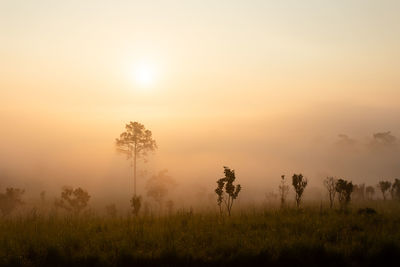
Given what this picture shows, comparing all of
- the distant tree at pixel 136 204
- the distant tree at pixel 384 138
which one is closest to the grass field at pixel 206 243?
the distant tree at pixel 136 204

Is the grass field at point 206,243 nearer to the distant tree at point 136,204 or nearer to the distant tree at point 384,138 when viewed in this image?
the distant tree at point 136,204

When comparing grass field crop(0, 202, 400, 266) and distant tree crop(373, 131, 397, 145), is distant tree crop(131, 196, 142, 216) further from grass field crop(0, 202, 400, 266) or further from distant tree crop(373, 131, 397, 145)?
distant tree crop(373, 131, 397, 145)

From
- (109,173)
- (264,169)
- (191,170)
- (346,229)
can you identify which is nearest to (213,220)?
(346,229)

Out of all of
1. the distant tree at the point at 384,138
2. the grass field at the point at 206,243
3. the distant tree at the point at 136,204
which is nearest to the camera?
the grass field at the point at 206,243

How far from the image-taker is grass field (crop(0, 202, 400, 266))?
13156 mm

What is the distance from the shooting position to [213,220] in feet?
64.8

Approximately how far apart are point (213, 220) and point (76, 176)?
112 metres

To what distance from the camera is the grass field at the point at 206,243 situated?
1316 centimetres

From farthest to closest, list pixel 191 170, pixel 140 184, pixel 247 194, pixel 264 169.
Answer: pixel 264 169
pixel 191 170
pixel 140 184
pixel 247 194

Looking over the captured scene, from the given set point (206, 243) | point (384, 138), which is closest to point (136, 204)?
point (206, 243)

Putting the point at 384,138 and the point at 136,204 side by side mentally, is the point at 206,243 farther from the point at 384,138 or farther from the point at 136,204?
the point at 384,138

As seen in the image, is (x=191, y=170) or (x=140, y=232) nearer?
(x=140, y=232)

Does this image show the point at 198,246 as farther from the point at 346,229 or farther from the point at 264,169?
the point at 264,169

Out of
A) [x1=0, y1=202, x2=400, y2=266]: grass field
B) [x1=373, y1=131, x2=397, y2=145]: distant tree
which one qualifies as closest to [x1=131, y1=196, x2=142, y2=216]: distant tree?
[x1=0, y1=202, x2=400, y2=266]: grass field
